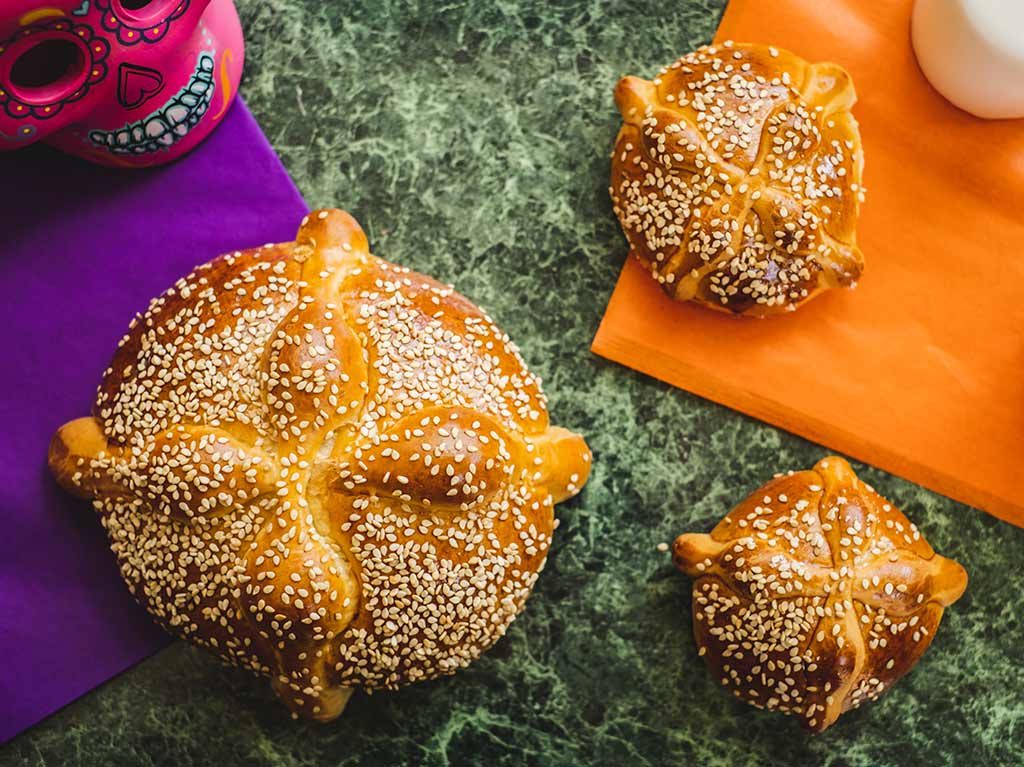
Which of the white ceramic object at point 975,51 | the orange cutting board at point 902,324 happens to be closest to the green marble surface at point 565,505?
the orange cutting board at point 902,324

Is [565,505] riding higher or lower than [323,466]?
lower

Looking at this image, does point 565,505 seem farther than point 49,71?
Yes

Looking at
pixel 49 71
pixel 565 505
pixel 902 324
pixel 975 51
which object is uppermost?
pixel 49 71

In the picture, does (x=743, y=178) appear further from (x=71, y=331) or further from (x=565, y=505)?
(x=71, y=331)

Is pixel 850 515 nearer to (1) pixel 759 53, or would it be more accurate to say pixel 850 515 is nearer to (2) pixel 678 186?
(2) pixel 678 186

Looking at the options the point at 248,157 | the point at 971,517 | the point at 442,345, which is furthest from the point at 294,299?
the point at 971,517

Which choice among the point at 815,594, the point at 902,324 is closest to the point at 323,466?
the point at 815,594
